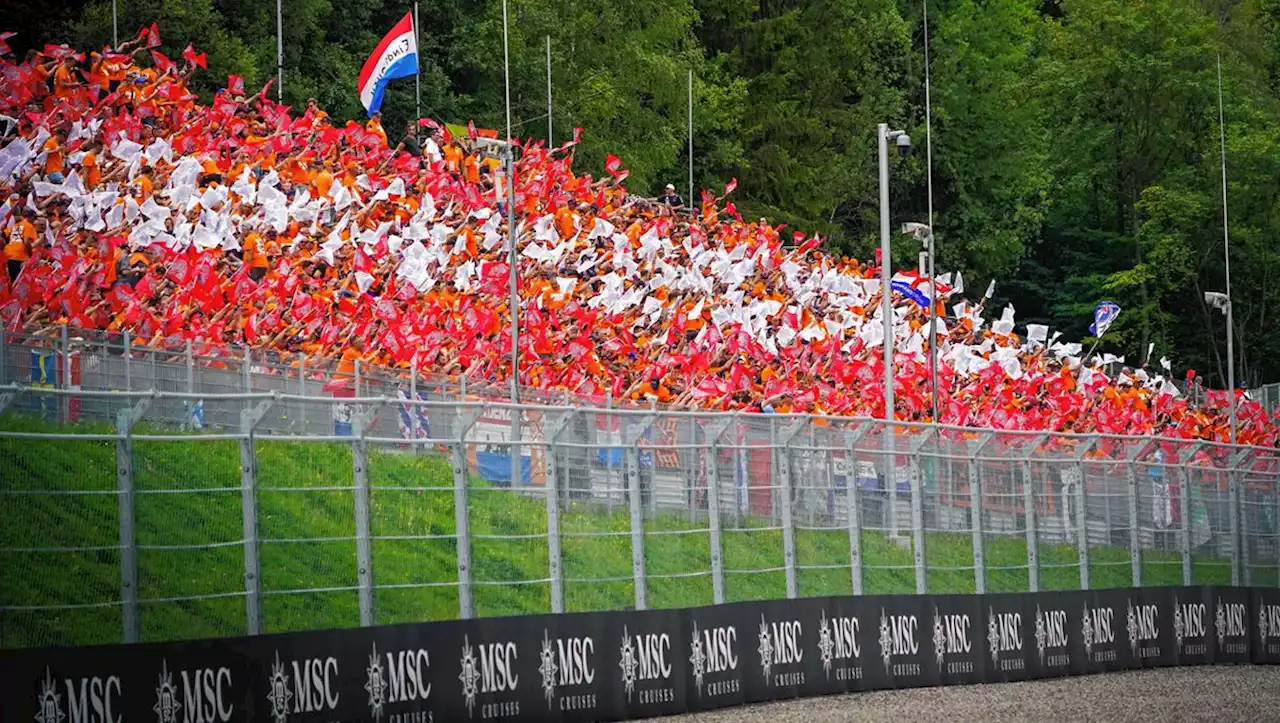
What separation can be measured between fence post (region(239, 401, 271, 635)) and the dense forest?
47.0 m

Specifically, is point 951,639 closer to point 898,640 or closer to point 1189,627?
point 898,640

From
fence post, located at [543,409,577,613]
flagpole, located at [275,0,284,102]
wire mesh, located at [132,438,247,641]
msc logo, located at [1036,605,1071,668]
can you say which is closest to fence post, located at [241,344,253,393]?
fence post, located at [543,409,577,613]

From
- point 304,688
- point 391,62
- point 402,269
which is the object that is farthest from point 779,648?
point 391,62

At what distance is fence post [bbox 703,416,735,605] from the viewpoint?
18.3m

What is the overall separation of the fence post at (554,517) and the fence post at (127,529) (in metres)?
4.33

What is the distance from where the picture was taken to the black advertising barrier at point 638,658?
40.0 ft

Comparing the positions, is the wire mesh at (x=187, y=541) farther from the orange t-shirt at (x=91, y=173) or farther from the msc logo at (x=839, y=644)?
the orange t-shirt at (x=91, y=173)

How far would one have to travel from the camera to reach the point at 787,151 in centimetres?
7106

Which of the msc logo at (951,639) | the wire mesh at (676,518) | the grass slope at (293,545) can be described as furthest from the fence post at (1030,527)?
the wire mesh at (676,518)

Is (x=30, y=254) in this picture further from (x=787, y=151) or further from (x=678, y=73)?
(x=787, y=151)

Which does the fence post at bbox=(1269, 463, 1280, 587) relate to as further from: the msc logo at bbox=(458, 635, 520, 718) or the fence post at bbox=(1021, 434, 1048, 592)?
the msc logo at bbox=(458, 635, 520, 718)

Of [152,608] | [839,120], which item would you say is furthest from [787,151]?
[152,608]

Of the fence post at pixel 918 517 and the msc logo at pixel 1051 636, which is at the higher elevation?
the fence post at pixel 918 517

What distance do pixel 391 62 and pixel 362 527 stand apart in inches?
944
